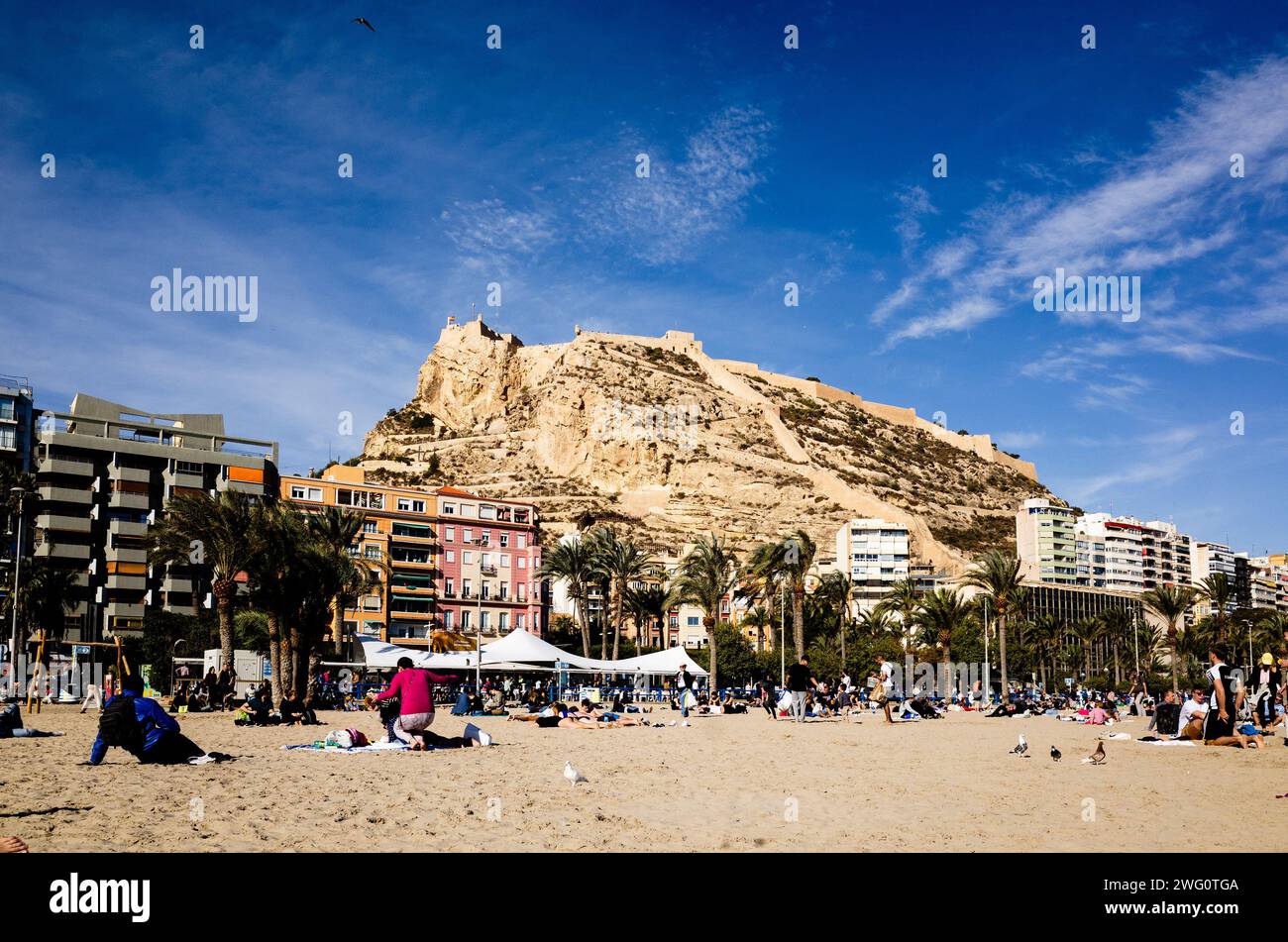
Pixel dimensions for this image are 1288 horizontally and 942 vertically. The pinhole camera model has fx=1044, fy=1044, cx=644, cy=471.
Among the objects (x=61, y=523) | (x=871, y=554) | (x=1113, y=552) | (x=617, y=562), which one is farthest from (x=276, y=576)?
(x=1113, y=552)

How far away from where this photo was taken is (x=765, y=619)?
295ft

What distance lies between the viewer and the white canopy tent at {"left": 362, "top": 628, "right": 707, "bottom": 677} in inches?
1551

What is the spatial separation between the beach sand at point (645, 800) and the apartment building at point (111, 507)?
209 feet

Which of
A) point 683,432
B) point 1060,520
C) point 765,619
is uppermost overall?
point 683,432

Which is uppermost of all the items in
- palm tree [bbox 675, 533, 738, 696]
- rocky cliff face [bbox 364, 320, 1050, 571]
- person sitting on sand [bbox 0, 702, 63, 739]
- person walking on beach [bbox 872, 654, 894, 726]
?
rocky cliff face [bbox 364, 320, 1050, 571]

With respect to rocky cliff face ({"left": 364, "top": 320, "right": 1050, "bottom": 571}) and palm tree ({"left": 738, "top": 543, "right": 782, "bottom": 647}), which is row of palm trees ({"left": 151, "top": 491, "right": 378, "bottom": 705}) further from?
rocky cliff face ({"left": 364, "top": 320, "right": 1050, "bottom": 571})

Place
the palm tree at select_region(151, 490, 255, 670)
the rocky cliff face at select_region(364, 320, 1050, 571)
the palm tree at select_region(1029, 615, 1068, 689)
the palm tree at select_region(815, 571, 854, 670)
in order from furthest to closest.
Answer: the rocky cliff face at select_region(364, 320, 1050, 571), the palm tree at select_region(1029, 615, 1068, 689), the palm tree at select_region(815, 571, 854, 670), the palm tree at select_region(151, 490, 255, 670)

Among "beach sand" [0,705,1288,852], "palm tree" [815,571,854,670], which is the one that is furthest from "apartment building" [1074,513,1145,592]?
"beach sand" [0,705,1288,852]

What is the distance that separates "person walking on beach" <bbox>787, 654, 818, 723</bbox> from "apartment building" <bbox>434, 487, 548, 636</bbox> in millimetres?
57630

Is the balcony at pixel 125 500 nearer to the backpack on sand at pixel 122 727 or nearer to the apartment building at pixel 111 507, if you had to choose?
the apartment building at pixel 111 507

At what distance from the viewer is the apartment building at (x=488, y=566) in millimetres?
87938

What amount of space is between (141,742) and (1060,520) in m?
165
